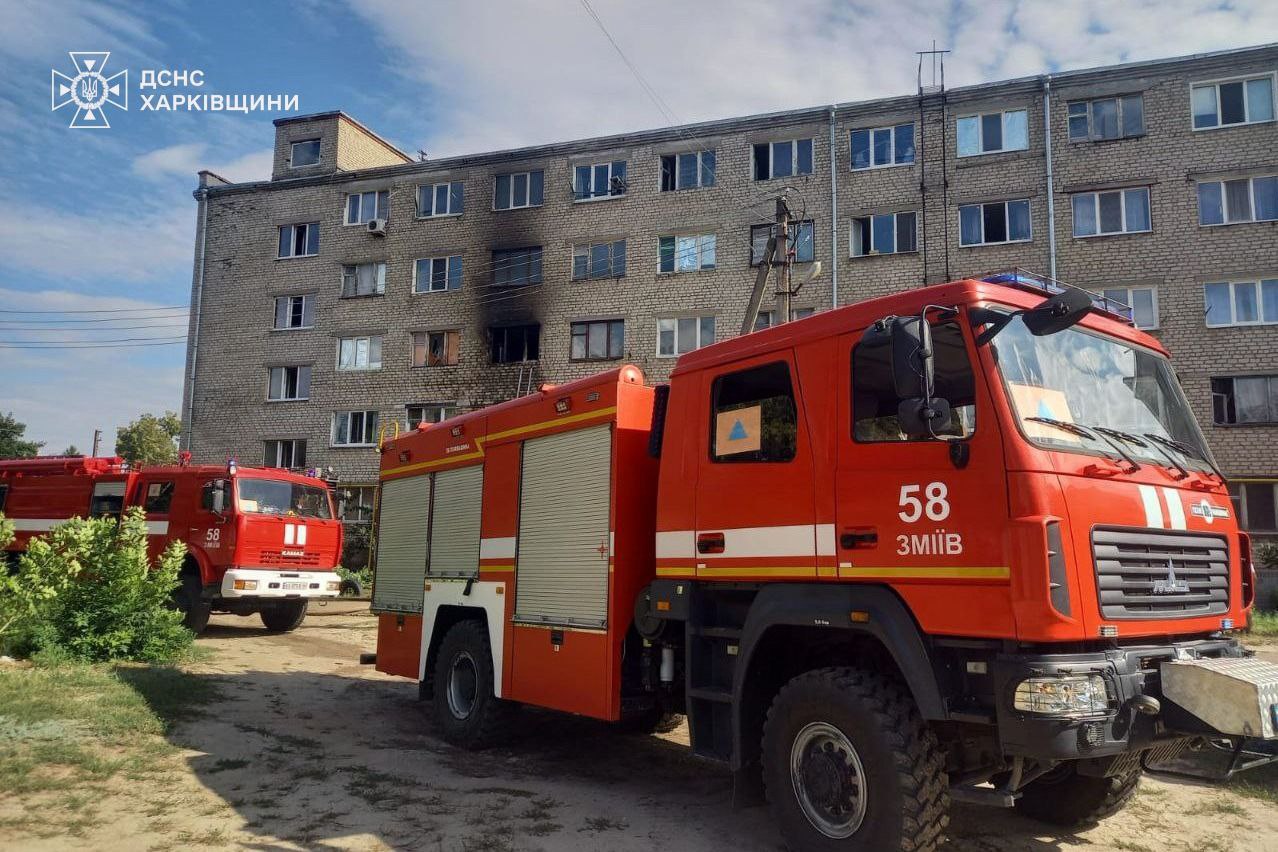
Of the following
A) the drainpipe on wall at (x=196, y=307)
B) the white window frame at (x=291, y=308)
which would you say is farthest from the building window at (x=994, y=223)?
the drainpipe on wall at (x=196, y=307)

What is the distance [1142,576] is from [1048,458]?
0.83 m

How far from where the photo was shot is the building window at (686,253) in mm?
29016

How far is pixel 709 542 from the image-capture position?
590 cm

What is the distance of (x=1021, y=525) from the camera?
13.8ft

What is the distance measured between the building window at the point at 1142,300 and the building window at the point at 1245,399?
89.6 inches

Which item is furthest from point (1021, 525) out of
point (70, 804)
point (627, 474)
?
point (70, 804)

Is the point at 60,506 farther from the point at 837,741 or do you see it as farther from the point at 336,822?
the point at 837,741

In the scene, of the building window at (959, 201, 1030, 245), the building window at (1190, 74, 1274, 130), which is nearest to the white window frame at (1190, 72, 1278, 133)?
the building window at (1190, 74, 1274, 130)

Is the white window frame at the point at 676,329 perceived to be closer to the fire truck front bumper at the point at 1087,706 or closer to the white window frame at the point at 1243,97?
the white window frame at the point at 1243,97

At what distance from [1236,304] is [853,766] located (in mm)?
25076

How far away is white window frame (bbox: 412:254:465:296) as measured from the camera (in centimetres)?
3269

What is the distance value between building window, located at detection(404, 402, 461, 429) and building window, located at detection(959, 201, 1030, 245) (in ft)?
58.3

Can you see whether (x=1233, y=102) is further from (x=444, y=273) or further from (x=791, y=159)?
(x=444, y=273)

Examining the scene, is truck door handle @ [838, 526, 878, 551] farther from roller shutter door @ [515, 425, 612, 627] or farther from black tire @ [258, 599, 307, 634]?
black tire @ [258, 599, 307, 634]
